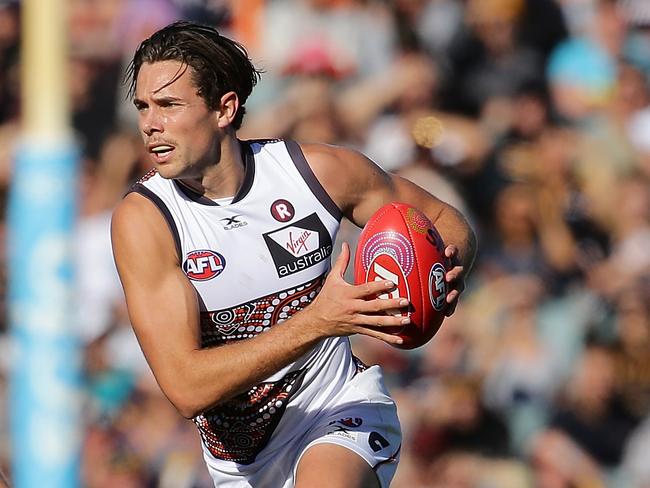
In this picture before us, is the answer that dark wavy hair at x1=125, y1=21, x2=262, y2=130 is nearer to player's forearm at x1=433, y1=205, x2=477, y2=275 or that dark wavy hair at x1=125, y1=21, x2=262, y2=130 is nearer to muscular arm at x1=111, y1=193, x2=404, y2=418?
muscular arm at x1=111, y1=193, x2=404, y2=418

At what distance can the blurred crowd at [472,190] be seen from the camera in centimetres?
779

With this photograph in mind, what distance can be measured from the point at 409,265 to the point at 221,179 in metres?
0.86

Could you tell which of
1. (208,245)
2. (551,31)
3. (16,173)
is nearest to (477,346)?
(551,31)

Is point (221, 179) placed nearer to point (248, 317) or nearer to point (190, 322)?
point (248, 317)

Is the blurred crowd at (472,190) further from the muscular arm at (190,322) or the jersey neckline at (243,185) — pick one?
the muscular arm at (190,322)

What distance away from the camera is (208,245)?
4.33 metres

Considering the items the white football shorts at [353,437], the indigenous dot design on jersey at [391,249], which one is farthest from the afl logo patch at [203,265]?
the white football shorts at [353,437]

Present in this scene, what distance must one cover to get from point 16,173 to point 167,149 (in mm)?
3997

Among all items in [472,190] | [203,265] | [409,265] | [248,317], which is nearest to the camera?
[409,265]

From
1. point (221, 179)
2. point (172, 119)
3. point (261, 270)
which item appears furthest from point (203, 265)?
point (172, 119)

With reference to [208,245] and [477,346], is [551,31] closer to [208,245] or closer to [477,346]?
[477,346]

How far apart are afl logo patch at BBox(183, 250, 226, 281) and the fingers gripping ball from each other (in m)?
0.55

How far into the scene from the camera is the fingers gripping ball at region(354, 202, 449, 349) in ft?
13.0

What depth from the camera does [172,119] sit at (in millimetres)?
4234
